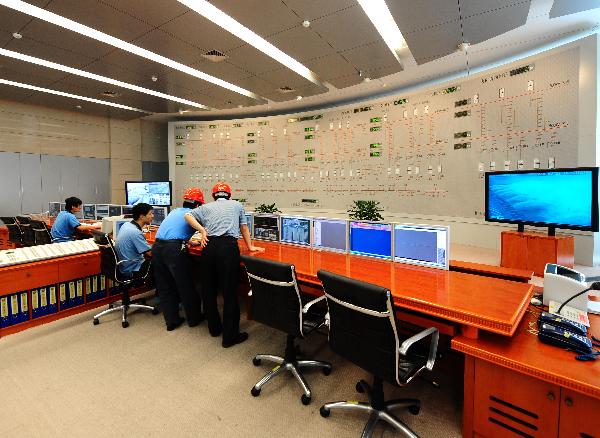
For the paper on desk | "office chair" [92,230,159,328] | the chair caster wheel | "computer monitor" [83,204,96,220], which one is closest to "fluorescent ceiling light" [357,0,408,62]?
the paper on desk

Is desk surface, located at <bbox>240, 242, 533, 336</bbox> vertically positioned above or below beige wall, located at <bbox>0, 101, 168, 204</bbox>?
below

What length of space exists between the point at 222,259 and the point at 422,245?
1.50 m

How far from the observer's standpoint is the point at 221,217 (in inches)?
102

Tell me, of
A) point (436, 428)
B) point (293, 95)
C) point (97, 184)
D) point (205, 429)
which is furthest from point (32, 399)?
point (97, 184)

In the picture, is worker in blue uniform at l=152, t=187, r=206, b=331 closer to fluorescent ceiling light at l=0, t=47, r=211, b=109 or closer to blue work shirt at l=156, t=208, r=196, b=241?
blue work shirt at l=156, t=208, r=196, b=241

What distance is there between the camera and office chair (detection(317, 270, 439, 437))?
4.73 feet

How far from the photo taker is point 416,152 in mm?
4711

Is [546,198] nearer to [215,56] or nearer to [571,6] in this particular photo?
[571,6]

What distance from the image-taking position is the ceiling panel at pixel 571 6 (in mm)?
2691

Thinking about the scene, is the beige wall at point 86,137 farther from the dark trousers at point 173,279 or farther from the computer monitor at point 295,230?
Answer: the computer monitor at point 295,230

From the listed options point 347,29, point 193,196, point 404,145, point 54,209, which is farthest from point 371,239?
point 54,209

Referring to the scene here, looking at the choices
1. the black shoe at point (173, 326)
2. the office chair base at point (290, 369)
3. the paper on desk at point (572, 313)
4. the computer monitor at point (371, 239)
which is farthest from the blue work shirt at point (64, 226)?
the paper on desk at point (572, 313)

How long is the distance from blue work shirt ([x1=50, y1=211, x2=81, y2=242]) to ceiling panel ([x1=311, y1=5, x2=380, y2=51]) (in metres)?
3.91

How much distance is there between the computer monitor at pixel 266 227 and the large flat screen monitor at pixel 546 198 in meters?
2.03
